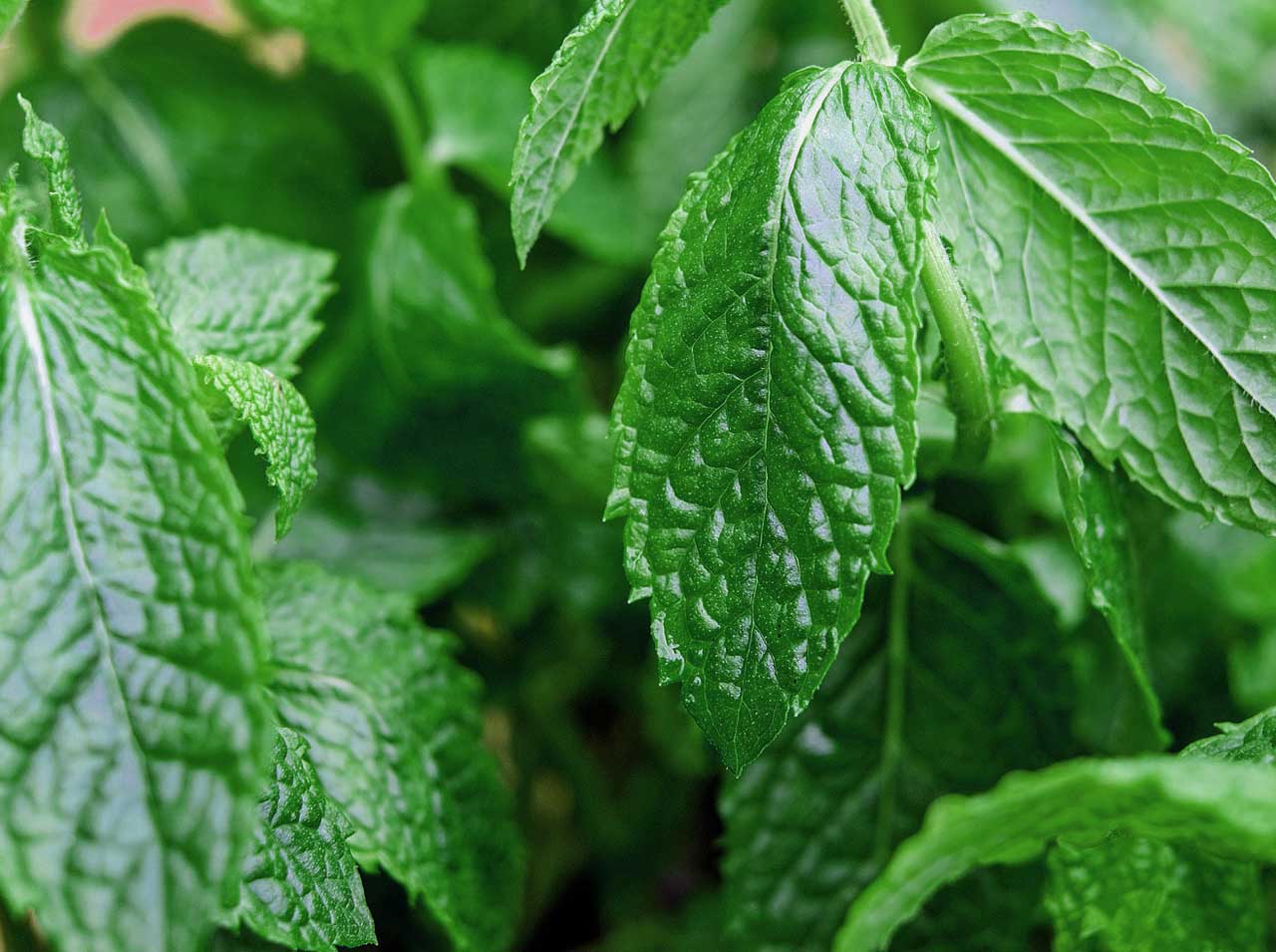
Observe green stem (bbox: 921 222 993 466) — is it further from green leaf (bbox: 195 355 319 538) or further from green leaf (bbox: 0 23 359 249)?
green leaf (bbox: 0 23 359 249)

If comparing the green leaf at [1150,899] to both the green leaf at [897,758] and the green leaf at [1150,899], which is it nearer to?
the green leaf at [1150,899]

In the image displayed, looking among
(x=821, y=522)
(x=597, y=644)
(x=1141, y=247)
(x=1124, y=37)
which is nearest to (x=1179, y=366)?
(x=1141, y=247)

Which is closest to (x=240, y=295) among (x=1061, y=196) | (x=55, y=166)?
(x=55, y=166)

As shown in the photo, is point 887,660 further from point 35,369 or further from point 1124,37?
point 1124,37

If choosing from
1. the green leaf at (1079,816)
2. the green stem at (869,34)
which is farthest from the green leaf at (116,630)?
the green stem at (869,34)

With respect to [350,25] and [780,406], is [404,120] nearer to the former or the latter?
[350,25]

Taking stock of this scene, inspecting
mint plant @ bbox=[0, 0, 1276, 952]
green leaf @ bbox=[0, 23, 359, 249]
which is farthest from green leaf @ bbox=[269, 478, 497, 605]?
green leaf @ bbox=[0, 23, 359, 249]
